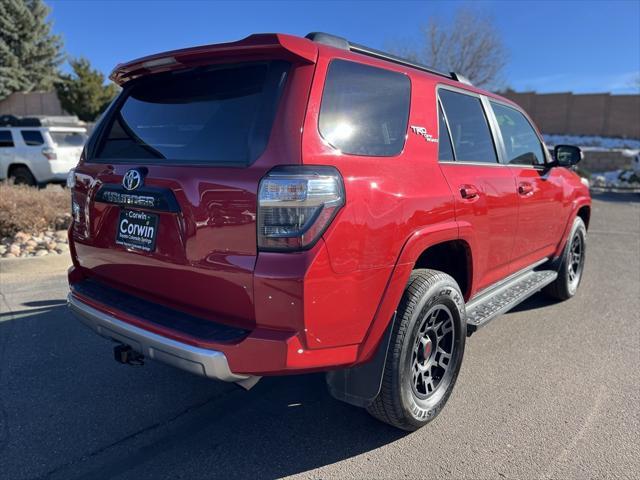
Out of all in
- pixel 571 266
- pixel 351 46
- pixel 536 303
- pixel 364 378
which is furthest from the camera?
pixel 571 266

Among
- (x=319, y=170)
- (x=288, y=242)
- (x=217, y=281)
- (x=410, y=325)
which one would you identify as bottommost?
(x=410, y=325)

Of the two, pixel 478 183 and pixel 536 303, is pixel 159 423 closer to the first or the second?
pixel 478 183

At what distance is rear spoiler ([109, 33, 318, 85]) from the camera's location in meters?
2.29

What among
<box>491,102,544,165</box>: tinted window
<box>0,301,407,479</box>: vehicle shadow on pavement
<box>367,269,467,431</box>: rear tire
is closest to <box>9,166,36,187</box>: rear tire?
<box>0,301,407,479</box>: vehicle shadow on pavement

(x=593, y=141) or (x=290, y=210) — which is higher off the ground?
(x=593, y=141)

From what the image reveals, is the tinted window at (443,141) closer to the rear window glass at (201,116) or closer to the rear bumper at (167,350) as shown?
the rear window glass at (201,116)

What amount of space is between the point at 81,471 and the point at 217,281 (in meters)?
1.26

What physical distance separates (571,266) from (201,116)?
460cm

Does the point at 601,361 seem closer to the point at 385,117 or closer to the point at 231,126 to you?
the point at 385,117

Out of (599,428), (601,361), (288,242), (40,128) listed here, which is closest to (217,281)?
(288,242)

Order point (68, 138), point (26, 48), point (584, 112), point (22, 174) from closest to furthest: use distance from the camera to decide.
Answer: point (22, 174) → point (68, 138) → point (584, 112) → point (26, 48)

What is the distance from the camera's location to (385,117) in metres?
2.71

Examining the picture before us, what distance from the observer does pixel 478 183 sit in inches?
132

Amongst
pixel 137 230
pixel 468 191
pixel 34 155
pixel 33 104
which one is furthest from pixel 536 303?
pixel 33 104
